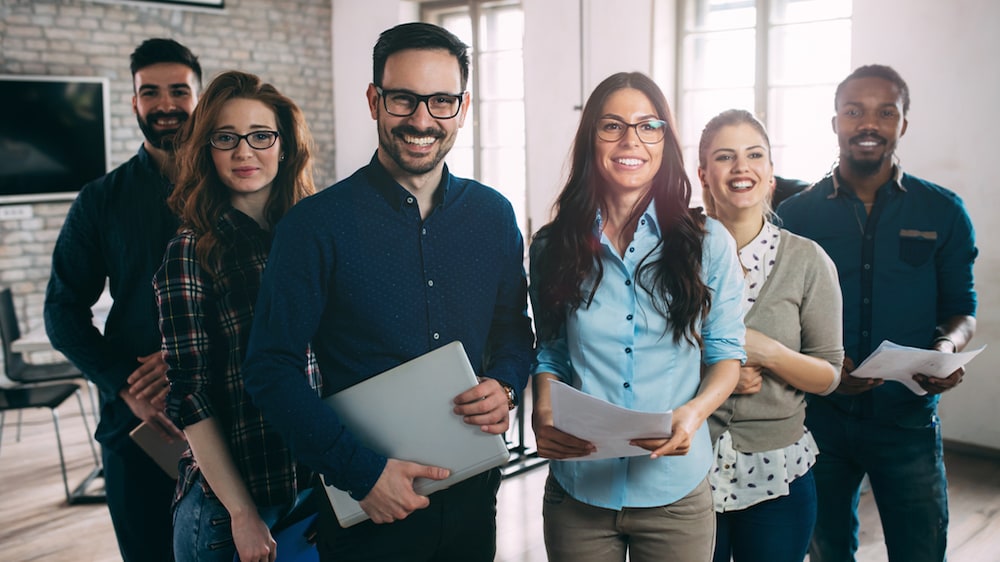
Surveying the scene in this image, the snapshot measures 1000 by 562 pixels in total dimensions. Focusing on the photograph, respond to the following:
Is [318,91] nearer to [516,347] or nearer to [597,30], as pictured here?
[597,30]

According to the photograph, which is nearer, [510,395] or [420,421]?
[420,421]

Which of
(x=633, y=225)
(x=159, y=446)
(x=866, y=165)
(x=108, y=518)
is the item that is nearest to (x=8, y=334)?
(x=108, y=518)

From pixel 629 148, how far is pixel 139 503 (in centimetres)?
151

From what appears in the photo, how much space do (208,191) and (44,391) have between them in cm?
306

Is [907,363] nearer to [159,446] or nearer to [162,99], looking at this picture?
[159,446]

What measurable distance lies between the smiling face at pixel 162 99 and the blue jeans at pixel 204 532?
3.53 feet

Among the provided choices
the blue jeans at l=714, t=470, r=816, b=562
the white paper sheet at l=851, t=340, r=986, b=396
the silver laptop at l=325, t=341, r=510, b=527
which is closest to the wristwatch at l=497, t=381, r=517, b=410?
the silver laptop at l=325, t=341, r=510, b=527

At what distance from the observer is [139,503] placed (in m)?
2.03

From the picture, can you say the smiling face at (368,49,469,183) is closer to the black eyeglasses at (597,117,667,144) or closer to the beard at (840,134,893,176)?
the black eyeglasses at (597,117,667,144)

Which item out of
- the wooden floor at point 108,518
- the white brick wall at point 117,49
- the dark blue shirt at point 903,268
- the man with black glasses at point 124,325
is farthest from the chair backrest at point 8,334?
the dark blue shirt at point 903,268

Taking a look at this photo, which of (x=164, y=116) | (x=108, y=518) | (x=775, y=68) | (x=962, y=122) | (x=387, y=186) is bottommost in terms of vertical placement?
(x=108, y=518)

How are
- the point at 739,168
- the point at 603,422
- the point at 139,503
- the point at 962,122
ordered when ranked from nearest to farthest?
the point at 603,422 < the point at 739,168 < the point at 139,503 < the point at 962,122

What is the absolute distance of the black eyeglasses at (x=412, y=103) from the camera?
4.86 feet

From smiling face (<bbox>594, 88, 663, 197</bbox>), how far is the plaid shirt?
2.42 ft
